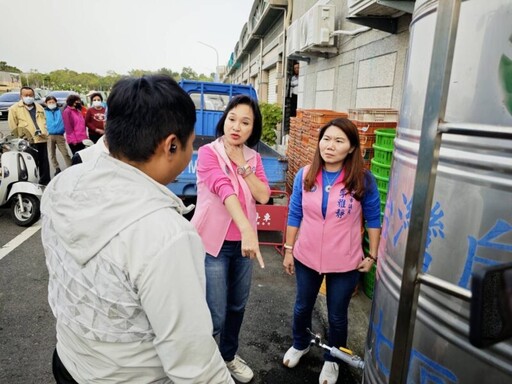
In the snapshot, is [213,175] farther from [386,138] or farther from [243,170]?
[386,138]

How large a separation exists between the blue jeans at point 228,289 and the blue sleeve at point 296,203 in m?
0.43

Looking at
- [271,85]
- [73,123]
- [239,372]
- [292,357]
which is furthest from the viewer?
[271,85]

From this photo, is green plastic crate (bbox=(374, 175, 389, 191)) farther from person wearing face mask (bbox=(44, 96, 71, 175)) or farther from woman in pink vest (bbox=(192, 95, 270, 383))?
person wearing face mask (bbox=(44, 96, 71, 175))

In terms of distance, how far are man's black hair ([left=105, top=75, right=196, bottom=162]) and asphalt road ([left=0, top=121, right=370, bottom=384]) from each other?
211 cm

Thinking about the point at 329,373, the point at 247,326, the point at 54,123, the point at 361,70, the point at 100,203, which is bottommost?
the point at 247,326

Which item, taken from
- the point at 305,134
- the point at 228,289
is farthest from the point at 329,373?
the point at 305,134

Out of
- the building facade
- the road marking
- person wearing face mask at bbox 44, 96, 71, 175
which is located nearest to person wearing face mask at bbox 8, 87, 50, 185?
person wearing face mask at bbox 44, 96, 71, 175

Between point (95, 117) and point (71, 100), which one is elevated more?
point (71, 100)

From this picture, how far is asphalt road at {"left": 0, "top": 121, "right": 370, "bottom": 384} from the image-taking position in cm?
262

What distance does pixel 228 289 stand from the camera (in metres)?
2.35

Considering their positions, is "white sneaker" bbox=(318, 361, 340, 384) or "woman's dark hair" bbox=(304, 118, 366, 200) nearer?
"woman's dark hair" bbox=(304, 118, 366, 200)

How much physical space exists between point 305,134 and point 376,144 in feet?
8.94

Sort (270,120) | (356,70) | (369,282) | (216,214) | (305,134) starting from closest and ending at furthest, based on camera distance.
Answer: (216,214) → (369,282) → (305,134) → (356,70) → (270,120)

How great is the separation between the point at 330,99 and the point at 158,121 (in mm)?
7137
